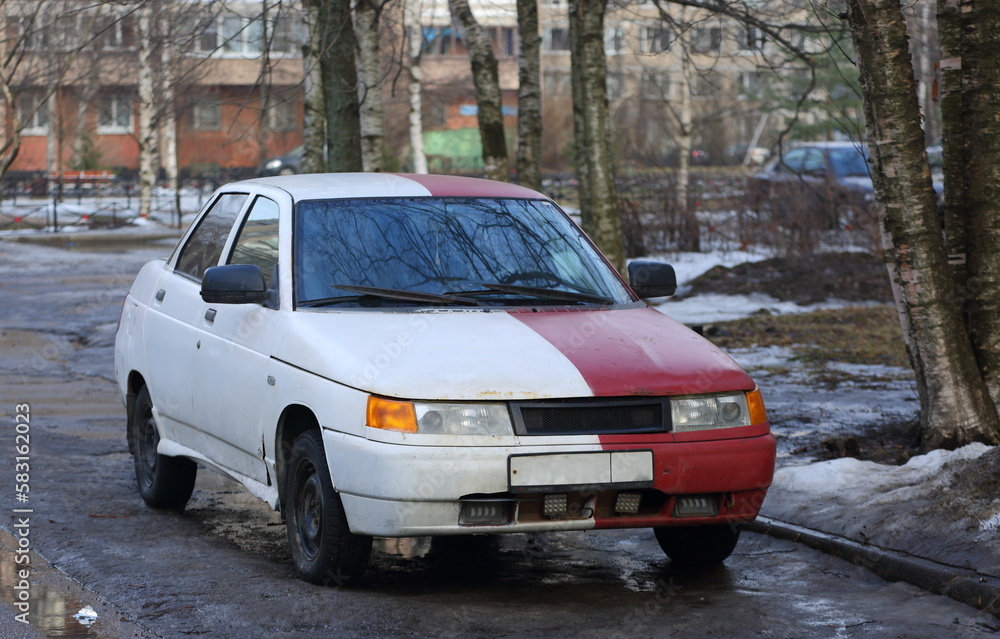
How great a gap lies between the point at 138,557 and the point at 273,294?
1.28 metres

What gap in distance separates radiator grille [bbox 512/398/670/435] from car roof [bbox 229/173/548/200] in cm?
167

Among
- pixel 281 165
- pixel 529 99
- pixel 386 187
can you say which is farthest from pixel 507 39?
pixel 386 187

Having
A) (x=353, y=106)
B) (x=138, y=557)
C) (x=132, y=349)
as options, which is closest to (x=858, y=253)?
(x=353, y=106)

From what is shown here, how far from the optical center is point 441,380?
4.77m

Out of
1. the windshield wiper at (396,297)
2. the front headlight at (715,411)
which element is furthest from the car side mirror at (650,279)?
the front headlight at (715,411)

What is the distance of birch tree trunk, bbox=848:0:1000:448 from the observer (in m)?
6.91

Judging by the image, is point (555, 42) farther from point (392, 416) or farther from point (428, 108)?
point (392, 416)

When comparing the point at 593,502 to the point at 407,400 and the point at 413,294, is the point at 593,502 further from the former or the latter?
the point at 413,294

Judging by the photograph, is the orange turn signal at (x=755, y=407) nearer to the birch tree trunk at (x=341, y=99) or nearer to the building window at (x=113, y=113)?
the birch tree trunk at (x=341, y=99)

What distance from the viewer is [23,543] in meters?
5.86

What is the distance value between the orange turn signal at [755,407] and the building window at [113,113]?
3879 centimetres

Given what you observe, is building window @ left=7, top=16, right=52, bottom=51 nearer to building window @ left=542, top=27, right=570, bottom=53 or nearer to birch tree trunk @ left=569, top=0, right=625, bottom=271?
birch tree trunk @ left=569, top=0, right=625, bottom=271

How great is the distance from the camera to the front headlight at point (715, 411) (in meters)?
4.99

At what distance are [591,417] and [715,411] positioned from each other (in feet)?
1.79
